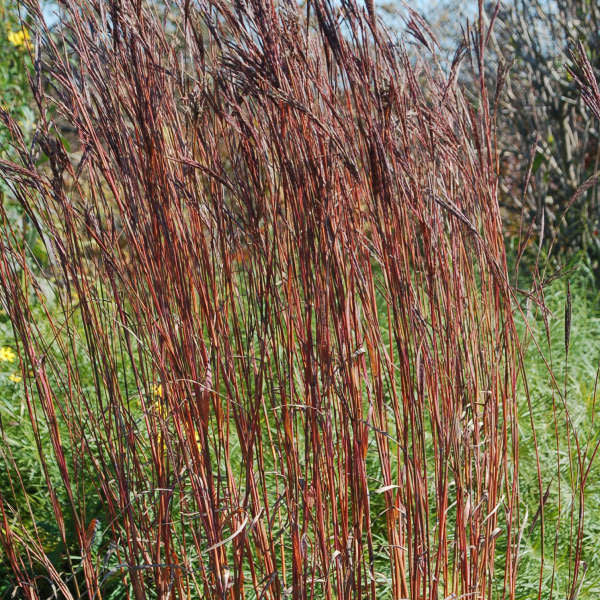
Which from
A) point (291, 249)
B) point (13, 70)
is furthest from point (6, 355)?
point (291, 249)

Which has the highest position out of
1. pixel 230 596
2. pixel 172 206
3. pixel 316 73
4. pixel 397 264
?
pixel 316 73

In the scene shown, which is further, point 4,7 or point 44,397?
point 4,7

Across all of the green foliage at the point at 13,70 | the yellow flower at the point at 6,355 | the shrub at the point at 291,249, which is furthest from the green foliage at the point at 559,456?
the green foliage at the point at 13,70

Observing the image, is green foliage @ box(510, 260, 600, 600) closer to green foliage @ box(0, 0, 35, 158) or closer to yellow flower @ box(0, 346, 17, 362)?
yellow flower @ box(0, 346, 17, 362)

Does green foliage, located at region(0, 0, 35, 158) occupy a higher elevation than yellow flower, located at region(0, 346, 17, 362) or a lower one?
higher

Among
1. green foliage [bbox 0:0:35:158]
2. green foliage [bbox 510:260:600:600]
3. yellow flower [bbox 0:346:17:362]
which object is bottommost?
green foliage [bbox 510:260:600:600]

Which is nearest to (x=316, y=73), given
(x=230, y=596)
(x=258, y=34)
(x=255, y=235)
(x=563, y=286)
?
(x=258, y=34)

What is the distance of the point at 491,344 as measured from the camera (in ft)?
5.19

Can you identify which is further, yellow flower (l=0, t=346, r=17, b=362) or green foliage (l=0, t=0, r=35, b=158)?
green foliage (l=0, t=0, r=35, b=158)

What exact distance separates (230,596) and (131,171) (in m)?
0.94

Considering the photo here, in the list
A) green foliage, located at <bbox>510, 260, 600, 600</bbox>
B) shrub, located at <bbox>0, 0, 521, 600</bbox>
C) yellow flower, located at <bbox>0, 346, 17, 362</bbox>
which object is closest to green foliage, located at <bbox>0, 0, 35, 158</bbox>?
yellow flower, located at <bbox>0, 346, 17, 362</bbox>

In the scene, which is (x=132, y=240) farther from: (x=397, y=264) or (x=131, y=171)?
(x=397, y=264)

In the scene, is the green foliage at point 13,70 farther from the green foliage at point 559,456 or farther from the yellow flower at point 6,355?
the green foliage at point 559,456

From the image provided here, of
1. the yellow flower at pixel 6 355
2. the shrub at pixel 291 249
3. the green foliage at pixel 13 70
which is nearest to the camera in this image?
the shrub at pixel 291 249
